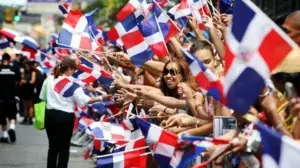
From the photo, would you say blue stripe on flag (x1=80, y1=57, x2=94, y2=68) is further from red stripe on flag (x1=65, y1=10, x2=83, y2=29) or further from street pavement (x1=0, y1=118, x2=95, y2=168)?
street pavement (x1=0, y1=118, x2=95, y2=168)

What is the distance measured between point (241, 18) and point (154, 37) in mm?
5367

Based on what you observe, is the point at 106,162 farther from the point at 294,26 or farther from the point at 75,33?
the point at 75,33

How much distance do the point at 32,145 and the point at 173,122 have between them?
1305cm

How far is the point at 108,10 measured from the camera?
40188 millimetres

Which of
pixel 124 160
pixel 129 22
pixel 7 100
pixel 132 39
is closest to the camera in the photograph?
pixel 124 160

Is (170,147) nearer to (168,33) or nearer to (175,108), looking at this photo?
(175,108)

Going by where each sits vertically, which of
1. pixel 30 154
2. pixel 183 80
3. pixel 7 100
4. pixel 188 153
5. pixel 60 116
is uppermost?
pixel 183 80

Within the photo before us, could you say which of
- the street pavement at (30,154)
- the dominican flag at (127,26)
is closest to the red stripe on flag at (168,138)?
the dominican flag at (127,26)

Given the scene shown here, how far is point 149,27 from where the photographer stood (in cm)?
1113

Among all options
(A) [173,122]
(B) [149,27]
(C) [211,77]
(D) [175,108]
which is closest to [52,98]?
(B) [149,27]

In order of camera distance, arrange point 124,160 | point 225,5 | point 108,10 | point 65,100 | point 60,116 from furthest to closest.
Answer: point 108,10 < point 65,100 < point 60,116 < point 225,5 < point 124,160

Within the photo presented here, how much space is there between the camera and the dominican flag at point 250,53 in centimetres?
533

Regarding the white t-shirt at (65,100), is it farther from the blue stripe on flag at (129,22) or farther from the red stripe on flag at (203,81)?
the red stripe on flag at (203,81)

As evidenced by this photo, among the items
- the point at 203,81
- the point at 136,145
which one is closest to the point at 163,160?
the point at 203,81
